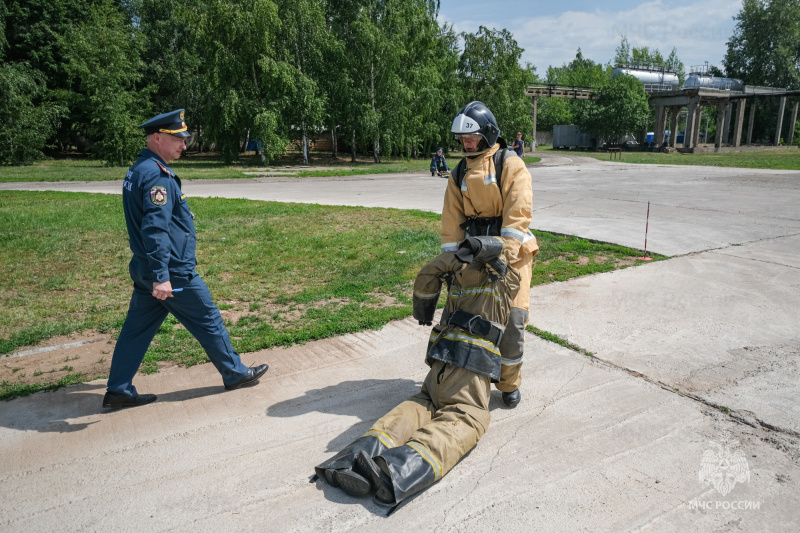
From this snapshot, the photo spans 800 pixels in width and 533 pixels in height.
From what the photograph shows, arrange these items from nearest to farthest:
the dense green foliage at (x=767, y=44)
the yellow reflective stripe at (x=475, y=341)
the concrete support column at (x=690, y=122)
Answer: the yellow reflective stripe at (x=475, y=341)
the concrete support column at (x=690, y=122)
the dense green foliage at (x=767, y=44)

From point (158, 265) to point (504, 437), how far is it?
2630 mm

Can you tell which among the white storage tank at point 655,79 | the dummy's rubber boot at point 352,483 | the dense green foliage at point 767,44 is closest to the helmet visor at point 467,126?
the dummy's rubber boot at point 352,483

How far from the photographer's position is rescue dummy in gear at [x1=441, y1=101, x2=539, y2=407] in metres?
3.83

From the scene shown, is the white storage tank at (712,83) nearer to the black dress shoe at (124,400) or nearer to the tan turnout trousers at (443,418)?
the tan turnout trousers at (443,418)

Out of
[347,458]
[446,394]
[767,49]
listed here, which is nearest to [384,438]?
[347,458]

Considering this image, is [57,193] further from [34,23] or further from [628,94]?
[628,94]

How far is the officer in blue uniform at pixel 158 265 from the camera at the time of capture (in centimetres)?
389

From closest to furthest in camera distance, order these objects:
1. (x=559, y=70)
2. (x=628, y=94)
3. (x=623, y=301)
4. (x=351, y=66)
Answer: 1. (x=623, y=301)
2. (x=351, y=66)
3. (x=628, y=94)
4. (x=559, y=70)

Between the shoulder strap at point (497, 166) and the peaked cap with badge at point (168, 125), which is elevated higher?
the peaked cap with badge at point (168, 125)

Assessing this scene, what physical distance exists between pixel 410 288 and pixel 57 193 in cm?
1562

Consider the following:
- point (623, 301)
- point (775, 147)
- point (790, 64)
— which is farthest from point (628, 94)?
point (623, 301)

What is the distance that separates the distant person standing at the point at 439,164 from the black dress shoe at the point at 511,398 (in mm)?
21811

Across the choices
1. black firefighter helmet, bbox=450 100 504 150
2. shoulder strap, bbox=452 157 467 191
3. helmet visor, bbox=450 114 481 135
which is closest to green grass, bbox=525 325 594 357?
shoulder strap, bbox=452 157 467 191

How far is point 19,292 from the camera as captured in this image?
7070 millimetres
